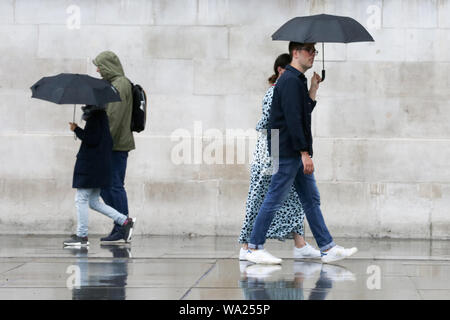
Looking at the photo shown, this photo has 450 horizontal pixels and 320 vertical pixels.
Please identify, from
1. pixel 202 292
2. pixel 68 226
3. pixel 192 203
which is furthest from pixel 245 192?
pixel 202 292

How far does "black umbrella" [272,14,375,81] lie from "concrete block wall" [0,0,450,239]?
3.03 meters

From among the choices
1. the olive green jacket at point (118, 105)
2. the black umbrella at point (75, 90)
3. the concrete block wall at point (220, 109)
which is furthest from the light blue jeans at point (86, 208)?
the concrete block wall at point (220, 109)

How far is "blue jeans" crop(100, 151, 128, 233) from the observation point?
32.1ft

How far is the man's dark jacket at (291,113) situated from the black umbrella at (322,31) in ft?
1.02

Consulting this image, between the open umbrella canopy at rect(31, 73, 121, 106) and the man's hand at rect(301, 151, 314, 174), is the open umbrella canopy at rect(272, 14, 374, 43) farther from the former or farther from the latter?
the open umbrella canopy at rect(31, 73, 121, 106)

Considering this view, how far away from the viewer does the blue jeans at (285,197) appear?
766 centimetres

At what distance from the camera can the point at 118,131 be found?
9812 mm

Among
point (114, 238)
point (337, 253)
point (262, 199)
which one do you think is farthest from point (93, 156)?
point (337, 253)

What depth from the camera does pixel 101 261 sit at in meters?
8.05

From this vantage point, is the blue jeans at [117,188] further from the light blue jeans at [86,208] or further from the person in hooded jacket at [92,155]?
the person in hooded jacket at [92,155]

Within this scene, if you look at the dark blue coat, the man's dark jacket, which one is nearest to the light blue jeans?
the dark blue coat

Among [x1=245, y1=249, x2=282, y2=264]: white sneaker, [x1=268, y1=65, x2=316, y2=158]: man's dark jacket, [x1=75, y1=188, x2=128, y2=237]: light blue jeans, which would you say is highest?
[x1=268, y1=65, x2=316, y2=158]: man's dark jacket

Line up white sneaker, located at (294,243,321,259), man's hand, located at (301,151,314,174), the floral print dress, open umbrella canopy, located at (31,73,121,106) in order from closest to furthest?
man's hand, located at (301,151,314,174) < the floral print dress < white sneaker, located at (294,243,321,259) < open umbrella canopy, located at (31,73,121,106)

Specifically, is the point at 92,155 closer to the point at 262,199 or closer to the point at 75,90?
the point at 75,90
